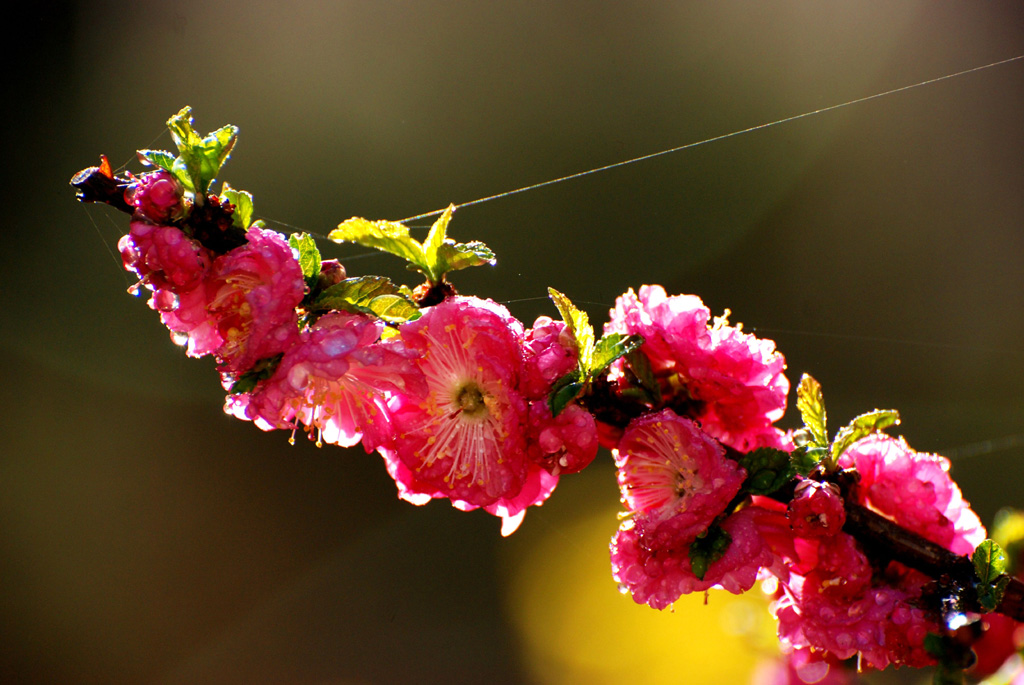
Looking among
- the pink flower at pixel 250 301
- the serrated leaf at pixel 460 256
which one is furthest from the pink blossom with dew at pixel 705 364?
the pink flower at pixel 250 301

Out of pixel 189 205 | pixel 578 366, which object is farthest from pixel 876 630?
pixel 189 205

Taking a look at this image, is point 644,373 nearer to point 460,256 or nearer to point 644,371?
point 644,371

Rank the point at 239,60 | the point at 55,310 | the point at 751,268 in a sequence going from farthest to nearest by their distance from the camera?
the point at 751,268 → the point at 55,310 → the point at 239,60

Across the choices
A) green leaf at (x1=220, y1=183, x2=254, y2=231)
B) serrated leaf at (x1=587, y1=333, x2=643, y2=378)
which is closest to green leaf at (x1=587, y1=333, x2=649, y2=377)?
serrated leaf at (x1=587, y1=333, x2=643, y2=378)

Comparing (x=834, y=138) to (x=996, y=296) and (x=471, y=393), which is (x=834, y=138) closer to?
(x=996, y=296)

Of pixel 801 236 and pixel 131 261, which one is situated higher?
pixel 131 261

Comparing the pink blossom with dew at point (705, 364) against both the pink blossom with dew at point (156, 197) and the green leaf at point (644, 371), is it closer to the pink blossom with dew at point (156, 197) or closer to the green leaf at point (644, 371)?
the green leaf at point (644, 371)

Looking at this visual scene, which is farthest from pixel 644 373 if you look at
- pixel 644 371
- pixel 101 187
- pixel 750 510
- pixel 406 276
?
pixel 406 276
